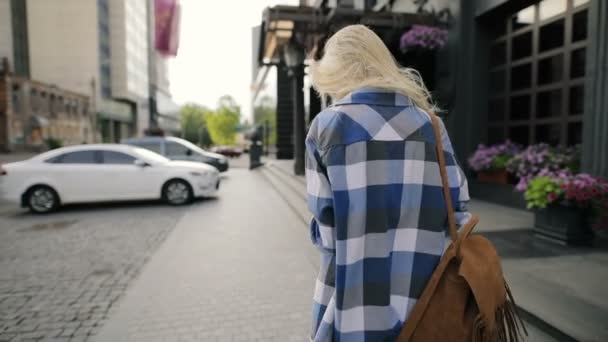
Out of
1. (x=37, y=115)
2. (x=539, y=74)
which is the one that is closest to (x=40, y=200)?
(x=539, y=74)

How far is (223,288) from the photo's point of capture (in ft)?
14.0

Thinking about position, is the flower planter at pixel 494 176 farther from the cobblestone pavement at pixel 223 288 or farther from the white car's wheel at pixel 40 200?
the white car's wheel at pixel 40 200

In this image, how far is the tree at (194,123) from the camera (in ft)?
332

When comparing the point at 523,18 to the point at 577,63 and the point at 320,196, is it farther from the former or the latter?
the point at 320,196

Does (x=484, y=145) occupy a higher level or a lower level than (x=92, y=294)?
higher

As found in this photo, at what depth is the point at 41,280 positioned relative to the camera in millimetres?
4594

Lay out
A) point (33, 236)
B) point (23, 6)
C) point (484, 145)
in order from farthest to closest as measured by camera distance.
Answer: point (23, 6), point (484, 145), point (33, 236)

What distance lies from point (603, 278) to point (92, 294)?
4.93 meters

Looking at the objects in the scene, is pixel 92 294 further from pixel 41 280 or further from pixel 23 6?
pixel 23 6

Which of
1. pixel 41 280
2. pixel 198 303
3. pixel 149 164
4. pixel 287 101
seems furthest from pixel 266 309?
pixel 287 101

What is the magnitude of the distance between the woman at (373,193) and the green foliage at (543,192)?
4.00m

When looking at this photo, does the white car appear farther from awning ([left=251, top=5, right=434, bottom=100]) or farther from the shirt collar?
the shirt collar

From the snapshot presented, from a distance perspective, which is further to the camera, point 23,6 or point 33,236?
point 23,6

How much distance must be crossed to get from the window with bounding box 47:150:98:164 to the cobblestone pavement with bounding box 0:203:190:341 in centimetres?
127
